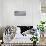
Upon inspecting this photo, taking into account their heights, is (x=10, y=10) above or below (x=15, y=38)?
above

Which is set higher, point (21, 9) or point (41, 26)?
point (21, 9)

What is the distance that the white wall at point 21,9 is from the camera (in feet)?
14.4

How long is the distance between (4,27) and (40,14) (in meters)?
1.27

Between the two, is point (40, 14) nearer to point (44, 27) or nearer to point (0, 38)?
point (44, 27)

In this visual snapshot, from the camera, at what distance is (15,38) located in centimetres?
434

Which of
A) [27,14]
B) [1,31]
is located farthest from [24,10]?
[1,31]

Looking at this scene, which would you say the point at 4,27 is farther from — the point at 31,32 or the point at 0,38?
the point at 31,32

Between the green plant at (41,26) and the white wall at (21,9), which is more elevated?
the white wall at (21,9)

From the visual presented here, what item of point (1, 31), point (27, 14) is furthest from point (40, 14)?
point (1, 31)

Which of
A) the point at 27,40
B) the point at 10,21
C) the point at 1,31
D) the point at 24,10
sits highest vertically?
the point at 24,10

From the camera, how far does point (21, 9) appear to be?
4418 millimetres

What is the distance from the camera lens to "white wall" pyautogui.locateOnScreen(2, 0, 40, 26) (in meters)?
4.40

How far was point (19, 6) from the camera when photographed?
14.5 ft

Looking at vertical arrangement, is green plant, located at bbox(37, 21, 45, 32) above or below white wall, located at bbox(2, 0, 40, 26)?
below
